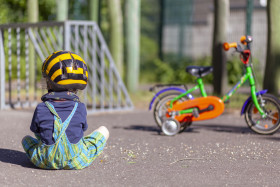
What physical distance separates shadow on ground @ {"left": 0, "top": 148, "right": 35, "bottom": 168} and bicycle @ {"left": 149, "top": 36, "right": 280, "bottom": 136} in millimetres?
2284

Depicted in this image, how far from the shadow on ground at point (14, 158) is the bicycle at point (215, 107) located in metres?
A: 2.28

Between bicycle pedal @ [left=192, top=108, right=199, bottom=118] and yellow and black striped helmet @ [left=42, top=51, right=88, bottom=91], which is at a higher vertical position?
yellow and black striped helmet @ [left=42, top=51, right=88, bottom=91]

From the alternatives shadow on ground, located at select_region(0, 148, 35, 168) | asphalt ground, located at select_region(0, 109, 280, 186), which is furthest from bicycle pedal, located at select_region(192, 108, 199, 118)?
shadow on ground, located at select_region(0, 148, 35, 168)

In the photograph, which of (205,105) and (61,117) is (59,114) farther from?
(205,105)

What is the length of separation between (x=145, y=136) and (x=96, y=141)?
2332 mm

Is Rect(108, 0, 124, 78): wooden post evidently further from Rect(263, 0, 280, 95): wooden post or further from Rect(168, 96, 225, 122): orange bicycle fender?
Rect(168, 96, 225, 122): orange bicycle fender

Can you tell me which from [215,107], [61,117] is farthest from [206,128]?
[61,117]

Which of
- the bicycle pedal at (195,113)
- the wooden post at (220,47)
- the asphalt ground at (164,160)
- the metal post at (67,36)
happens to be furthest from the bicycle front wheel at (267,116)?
the wooden post at (220,47)

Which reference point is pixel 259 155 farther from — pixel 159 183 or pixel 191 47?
pixel 191 47

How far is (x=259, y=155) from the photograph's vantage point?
6.29 meters

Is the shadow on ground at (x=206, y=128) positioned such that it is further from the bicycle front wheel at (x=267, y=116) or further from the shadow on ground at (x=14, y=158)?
the shadow on ground at (x=14, y=158)

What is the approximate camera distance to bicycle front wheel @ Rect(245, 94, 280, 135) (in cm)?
774

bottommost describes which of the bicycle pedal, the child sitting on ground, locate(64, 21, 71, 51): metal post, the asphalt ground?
the asphalt ground

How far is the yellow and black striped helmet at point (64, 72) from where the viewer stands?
515 centimetres
